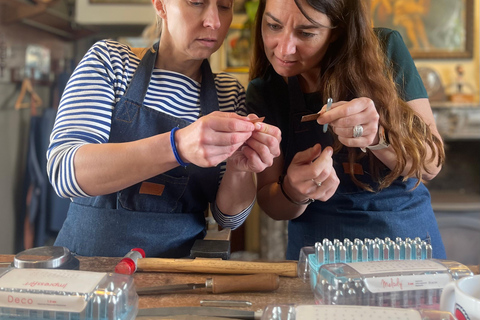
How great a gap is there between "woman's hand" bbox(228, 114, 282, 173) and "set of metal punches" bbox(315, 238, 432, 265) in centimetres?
26

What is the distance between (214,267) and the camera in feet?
2.86

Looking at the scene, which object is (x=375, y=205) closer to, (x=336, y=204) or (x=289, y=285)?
(x=336, y=204)

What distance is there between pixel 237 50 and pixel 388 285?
2651mm

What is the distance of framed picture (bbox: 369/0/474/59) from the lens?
3.21 m

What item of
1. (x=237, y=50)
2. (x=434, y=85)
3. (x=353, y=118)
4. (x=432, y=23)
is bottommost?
(x=353, y=118)

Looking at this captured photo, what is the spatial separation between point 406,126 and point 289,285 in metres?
0.53

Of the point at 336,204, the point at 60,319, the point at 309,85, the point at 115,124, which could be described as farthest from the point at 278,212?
the point at 60,319

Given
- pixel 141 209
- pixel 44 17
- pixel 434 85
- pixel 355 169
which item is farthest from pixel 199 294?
pixel 434 85

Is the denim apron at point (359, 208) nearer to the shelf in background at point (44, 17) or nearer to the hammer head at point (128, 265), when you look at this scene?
the hammer head at point (128, 265)

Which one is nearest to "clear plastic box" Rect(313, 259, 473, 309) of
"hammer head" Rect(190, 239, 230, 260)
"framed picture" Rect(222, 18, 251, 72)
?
"hammer head" Rect(190, 239, 230, 260)

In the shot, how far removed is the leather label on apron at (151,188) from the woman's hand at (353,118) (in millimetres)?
435

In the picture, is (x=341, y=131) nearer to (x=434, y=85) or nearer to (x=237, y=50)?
(x=237, y=50)

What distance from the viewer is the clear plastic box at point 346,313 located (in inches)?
22.1

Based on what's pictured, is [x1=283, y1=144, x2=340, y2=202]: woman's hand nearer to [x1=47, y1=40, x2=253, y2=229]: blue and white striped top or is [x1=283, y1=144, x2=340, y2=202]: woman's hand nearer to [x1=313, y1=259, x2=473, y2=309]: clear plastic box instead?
[x1=47, y1=40, x2=253, y2=229]: blue and white striped top
